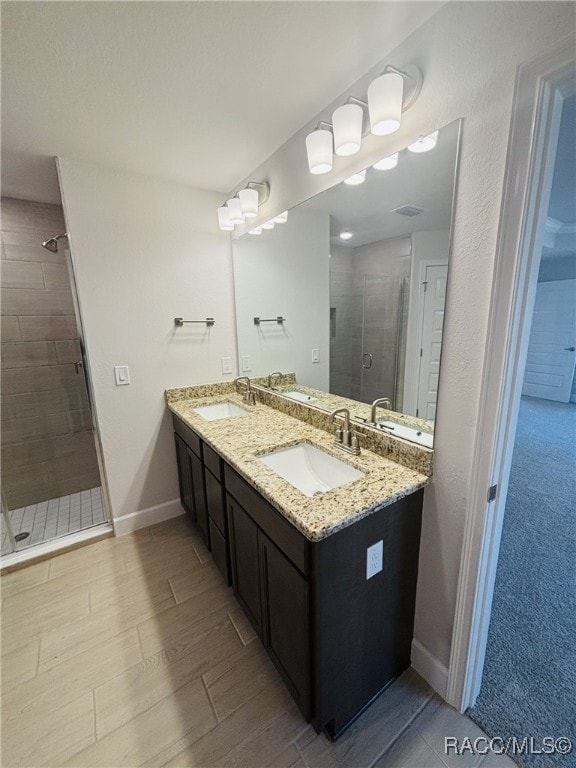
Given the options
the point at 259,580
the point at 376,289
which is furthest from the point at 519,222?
the point at 259,580

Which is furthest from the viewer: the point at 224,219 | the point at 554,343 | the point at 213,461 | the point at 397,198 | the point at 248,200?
the point at 554,343

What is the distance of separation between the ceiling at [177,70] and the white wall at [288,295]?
0.48 metres

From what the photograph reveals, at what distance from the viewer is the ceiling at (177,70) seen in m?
0.96

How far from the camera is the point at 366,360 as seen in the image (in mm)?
1541

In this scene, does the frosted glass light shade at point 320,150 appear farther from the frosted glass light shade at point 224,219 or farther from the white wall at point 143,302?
the white wall at point 143,302

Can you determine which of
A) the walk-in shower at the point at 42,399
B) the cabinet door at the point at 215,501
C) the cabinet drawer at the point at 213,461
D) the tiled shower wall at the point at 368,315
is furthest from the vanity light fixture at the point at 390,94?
the walk-in shower at the point at 42,399

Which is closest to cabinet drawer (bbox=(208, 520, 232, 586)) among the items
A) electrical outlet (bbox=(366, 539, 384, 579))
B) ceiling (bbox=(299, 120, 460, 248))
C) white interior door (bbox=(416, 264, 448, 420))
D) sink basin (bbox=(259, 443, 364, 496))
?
sink basin (bbox=(259, 443, 364, 496))

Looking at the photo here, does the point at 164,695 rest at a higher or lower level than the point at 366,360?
lower

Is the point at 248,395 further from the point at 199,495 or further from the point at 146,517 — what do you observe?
the point at 146,517

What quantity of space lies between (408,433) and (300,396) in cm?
82

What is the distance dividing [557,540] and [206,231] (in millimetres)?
3214

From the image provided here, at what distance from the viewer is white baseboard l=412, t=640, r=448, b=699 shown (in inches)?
47.8

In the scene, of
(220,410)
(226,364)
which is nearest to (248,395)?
(220,410)

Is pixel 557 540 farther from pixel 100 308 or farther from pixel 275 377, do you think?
pixel 100 308
